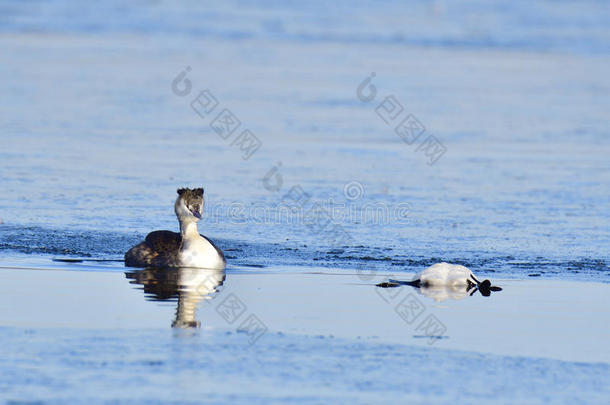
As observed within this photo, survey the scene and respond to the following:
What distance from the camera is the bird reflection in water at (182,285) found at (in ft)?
33.0

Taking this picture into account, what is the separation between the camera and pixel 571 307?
34.6ft

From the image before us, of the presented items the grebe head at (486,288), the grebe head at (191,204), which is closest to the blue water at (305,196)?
the grebe head at (486,288)

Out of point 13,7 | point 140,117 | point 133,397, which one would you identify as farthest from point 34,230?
point 13,7

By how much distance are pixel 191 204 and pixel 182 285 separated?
1221mm

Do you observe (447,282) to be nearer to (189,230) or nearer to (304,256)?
(304,256)

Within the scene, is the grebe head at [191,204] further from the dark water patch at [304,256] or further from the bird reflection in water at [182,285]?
the dark water patch at [304,256]

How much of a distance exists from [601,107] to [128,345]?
18.3 metres

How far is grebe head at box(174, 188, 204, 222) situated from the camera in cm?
Answer: 1234

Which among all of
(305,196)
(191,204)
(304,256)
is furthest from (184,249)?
(305,196)

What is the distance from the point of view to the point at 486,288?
11.4 m

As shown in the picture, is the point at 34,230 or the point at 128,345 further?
the point at 34,230

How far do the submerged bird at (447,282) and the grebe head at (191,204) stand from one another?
2.11m

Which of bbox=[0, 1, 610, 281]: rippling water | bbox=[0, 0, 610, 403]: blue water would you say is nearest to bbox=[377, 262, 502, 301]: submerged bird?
bbox=[0, 0, 610, 403]: blue water

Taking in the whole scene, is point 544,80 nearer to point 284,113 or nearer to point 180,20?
point 284,113
